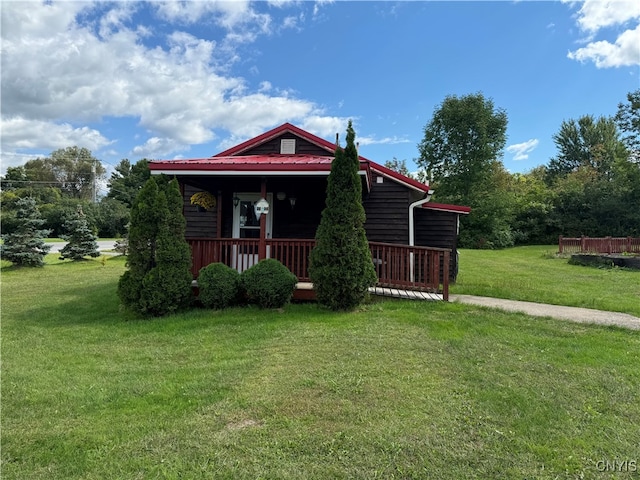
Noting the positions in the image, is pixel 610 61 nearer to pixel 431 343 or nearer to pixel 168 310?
pixel 431 343

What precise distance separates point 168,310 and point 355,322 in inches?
125

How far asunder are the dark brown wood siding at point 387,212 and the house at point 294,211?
0.08 ft

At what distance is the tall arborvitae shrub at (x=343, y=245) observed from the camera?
20.2 ft

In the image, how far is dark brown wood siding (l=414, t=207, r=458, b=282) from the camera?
10.0 meters

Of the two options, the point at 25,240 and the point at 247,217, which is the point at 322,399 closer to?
the point at 247,217

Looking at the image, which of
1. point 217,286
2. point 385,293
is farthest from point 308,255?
point 217,286

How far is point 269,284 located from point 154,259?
6.53 feet

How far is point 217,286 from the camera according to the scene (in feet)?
20.9

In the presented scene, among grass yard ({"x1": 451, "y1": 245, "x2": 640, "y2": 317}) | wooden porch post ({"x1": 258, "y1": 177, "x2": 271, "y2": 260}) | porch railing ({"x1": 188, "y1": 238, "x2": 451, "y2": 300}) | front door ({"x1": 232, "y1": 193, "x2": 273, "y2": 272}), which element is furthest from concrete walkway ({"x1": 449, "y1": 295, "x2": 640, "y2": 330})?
front door ({"x1": 232, "y1": 193, "x2": 273, "y2": 272})

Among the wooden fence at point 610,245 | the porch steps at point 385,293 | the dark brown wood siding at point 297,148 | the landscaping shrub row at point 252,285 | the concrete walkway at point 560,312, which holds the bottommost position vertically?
the concrete walkway at point 560,312

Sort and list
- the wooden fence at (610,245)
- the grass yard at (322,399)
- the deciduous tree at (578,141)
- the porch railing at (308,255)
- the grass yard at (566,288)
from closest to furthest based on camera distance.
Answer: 1. the grass yard at (322,399)
2. the porch railing at (308,255)
3. the grass yard at (566,288)
4. the wooden fence at (610,245)
5. the deciduous tree at (578,141)

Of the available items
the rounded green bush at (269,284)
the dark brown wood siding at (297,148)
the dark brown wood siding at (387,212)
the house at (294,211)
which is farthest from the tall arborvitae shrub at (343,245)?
the dark brown wood siding at (297,148)

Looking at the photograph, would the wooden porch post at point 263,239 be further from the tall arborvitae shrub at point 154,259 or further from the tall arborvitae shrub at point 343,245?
the tall arborvitae shrub at point 154,259

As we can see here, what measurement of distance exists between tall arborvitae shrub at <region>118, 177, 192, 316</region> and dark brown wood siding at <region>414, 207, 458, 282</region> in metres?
6.32
